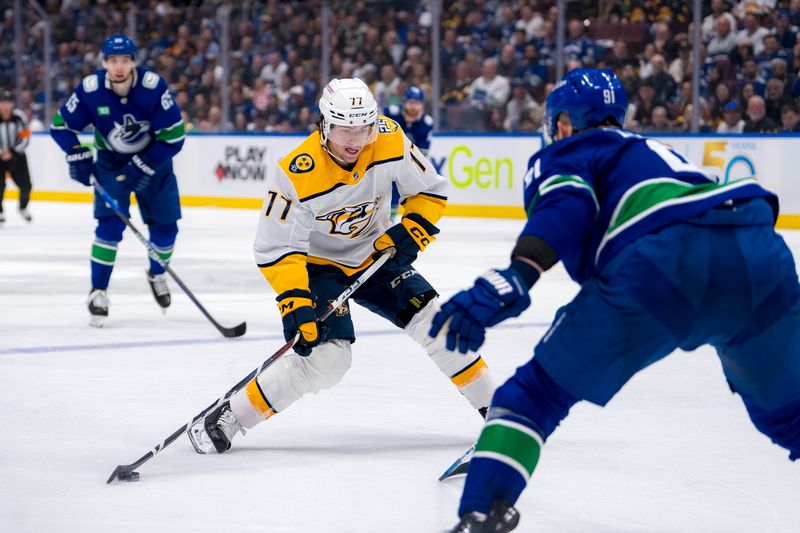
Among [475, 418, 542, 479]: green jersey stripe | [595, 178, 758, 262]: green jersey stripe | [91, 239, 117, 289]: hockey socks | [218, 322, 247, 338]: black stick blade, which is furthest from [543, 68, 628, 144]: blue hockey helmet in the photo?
[91, 239, 117, 289]: hockey socks

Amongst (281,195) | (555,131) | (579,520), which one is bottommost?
(579,520)

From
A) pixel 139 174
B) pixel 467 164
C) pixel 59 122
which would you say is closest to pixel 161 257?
pixel 139 174

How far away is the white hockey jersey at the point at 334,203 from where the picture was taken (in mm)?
3289

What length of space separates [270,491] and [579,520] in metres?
0.75

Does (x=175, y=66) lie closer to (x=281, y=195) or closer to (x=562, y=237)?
(x=281, y=195)

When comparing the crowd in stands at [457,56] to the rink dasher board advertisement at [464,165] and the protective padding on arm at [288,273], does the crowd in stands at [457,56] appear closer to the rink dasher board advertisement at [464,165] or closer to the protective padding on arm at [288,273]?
the rink dasher board advertisement at [464,165]

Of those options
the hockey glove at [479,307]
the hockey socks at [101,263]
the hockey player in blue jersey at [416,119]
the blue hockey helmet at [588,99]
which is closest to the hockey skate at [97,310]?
the hockey socks at [101,263]

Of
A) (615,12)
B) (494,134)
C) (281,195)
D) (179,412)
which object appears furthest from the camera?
(494,134)

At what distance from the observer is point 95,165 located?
6.16 m

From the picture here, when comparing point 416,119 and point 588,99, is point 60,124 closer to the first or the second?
point 588,99

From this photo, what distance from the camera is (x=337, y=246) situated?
3543 mm

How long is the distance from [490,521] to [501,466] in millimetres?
98

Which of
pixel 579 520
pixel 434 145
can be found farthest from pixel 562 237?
pixel 434 145

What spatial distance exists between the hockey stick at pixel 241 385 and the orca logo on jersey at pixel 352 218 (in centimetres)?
11
